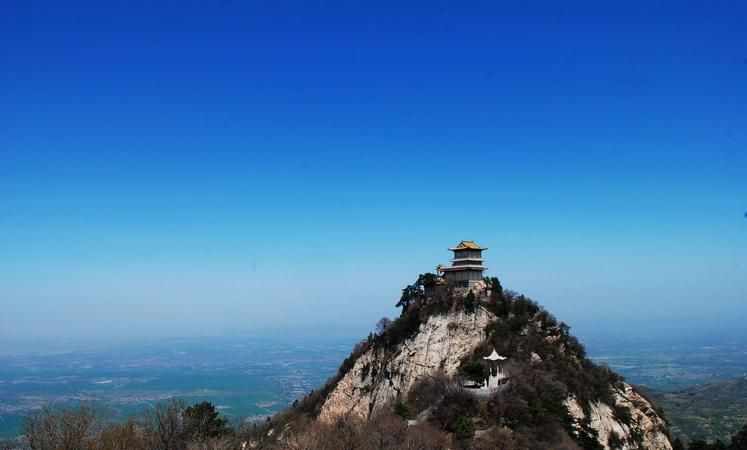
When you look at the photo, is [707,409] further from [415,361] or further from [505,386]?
[505,386]

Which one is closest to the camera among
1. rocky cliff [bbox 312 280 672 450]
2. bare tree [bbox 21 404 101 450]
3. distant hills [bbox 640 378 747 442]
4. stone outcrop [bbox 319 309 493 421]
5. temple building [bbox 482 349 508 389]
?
bare tree [bbox 21 404 101 450]

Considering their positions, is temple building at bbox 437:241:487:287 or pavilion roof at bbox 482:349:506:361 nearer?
pavilion roof at bbox 482:349:506:361

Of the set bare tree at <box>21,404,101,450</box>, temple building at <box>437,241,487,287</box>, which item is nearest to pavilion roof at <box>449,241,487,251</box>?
temple building at <box>437,241,487,287</box>

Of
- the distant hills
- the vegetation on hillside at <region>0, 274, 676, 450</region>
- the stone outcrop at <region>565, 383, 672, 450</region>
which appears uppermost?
the vegetation on hillside at <region>0, 274, 676, 450</region>

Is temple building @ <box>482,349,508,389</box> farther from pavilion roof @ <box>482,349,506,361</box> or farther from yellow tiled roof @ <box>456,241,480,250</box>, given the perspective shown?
yellow tiled roof @ <box>456,241,480,250</box>

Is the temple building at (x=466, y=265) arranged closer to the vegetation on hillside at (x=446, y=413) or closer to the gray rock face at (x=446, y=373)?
the vegetation on hillside at (x=446, y=413)

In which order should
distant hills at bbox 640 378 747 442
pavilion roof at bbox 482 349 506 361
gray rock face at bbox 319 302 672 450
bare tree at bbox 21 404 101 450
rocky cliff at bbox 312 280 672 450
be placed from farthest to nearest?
distant hills at bbox 640 378 747 442
gray rock face at bbox 319 302 672 450
pavilion roof at bbox 482 349 506 361
rocky cliff at bbox 312 280 672 450
bare tree at bbox 21 404 101 450

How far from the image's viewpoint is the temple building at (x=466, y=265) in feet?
165

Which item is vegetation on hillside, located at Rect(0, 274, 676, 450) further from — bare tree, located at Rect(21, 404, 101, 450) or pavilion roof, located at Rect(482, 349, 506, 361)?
pavilion roof, located at Rect(482, 349, 506, 361)

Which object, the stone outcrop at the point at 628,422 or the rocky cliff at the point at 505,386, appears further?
the stone outcrop at the point at 628,422

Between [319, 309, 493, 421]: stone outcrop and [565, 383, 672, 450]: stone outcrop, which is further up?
[319, 309, 493, 421]: stone outcrop

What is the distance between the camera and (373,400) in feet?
158

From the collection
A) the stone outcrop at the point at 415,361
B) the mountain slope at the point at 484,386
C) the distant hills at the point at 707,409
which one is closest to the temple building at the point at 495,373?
the mountain slope at the point at 484,386

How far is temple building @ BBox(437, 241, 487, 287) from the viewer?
5022cm
